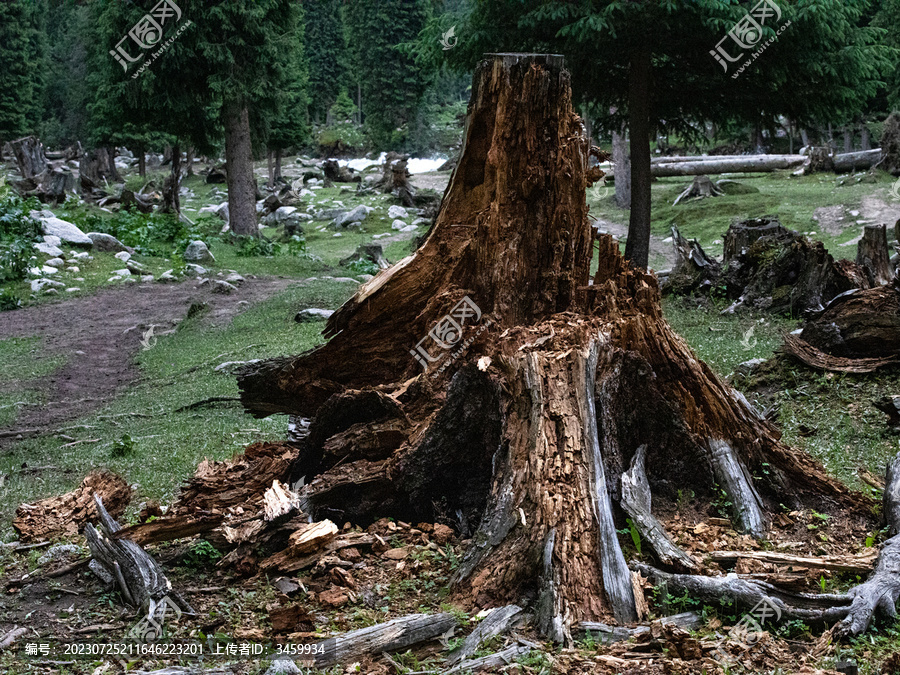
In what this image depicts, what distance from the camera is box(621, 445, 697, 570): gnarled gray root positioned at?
14.1ft

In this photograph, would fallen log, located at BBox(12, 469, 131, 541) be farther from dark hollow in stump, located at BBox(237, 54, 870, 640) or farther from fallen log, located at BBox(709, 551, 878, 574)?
fallen log, located at BBox(709, 551, 878, 574)

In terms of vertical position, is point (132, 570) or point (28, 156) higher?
point (28, 156)

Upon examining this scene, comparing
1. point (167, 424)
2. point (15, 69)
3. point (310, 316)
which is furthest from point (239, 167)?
point (15, 69)

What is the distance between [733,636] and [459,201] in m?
3.65

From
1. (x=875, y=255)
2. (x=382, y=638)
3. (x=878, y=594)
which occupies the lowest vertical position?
(x=382, y=638)

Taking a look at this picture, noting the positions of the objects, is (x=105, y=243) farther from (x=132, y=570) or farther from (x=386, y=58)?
(x=386, y=58)

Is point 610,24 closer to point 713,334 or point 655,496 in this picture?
point 713,334

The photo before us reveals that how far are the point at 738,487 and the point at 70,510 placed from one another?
4.66 meters

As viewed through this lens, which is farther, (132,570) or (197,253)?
(197,253)

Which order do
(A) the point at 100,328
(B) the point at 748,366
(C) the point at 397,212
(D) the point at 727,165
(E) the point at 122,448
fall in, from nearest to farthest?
(E) the point at 122,448 → (B) the point at 748,366 → (A) the point at 100,328 → (D) the point at 727,165 → (C) the point at 397,212

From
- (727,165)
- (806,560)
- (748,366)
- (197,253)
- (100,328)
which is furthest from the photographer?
(727,165)

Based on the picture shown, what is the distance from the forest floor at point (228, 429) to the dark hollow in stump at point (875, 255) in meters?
1.79

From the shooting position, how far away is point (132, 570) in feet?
15.1

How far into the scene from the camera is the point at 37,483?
297 inches
